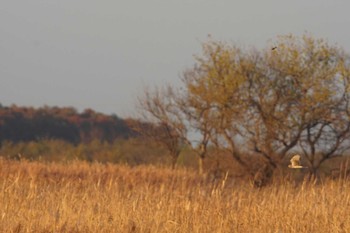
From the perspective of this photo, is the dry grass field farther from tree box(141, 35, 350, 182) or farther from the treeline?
the treeline

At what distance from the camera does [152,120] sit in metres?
38.8

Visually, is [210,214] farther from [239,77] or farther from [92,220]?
[239,77]

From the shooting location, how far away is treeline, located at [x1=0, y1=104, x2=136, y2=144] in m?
64.9

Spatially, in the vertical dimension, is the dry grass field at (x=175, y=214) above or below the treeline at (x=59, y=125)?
below

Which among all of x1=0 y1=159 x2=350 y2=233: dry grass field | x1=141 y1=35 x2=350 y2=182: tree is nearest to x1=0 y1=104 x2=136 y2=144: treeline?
x1=141 y1=35 x2=350 y2=182: tree

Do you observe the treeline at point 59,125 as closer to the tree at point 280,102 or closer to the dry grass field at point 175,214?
the tree at point 280,102

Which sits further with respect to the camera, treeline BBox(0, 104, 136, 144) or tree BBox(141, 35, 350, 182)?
treeline BBox(0, 104, 136, 144)

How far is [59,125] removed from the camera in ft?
228

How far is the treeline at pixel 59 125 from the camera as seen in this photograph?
6494 centimetres

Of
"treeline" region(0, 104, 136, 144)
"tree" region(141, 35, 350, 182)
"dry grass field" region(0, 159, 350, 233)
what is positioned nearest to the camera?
"dry grass field" region(0, 159, 350, 233)

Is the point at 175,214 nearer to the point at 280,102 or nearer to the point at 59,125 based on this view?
the point at 280,102

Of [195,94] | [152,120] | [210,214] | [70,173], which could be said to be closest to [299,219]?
[210,214]

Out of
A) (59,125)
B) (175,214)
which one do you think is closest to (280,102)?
(175,214)

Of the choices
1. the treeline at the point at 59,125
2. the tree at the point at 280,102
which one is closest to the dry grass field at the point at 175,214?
the tree at the point at 280,102
